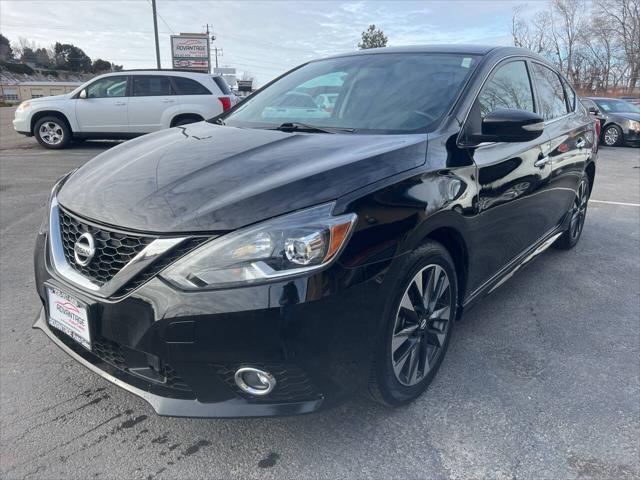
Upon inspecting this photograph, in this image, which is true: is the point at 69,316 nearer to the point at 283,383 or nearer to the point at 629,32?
the point at 283,383

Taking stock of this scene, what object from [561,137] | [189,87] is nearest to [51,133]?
[189,87]

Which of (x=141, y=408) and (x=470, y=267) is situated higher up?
(x=470, y=267)

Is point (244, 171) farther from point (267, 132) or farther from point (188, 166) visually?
point (267, 132)

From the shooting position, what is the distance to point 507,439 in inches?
86.4

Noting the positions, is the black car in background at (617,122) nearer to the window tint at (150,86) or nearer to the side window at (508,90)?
the window tint at (150,86)

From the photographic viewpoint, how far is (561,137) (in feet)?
12.2

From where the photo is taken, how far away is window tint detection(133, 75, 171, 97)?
35.8ft

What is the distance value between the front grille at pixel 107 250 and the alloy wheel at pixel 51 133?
10.5m

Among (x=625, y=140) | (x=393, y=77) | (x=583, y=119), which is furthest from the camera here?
(x=625, y=140)

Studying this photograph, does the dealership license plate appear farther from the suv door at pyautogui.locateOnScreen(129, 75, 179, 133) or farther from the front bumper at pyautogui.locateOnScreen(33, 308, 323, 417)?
the suv door at pyautogui.locateOnScreen(129, 75, 179, 133)

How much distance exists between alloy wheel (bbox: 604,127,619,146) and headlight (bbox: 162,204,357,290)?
637 inches

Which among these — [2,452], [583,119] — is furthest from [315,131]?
[583,119]

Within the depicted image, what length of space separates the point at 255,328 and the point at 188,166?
0.86 meters

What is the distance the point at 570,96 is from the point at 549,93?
2.30ft
